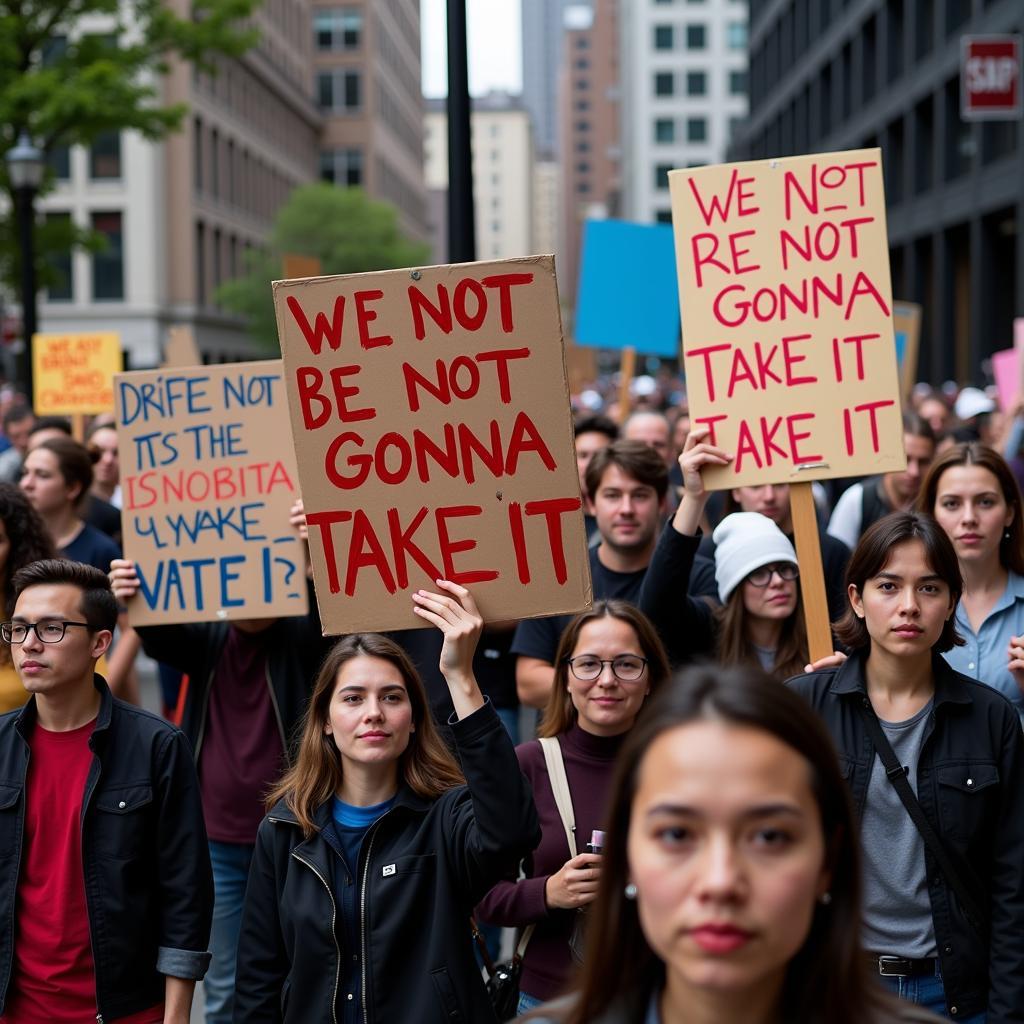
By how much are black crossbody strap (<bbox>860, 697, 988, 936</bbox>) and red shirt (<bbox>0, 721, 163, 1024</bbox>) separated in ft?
6.17

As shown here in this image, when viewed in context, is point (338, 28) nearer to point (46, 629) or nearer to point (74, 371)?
point (74, 371)

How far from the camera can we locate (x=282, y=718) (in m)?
5.11

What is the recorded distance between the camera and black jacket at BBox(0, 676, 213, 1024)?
3803 millimetres

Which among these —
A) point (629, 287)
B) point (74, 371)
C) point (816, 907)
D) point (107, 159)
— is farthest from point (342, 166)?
point (816, 907)

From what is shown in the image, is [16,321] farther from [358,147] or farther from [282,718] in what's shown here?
[358,147]

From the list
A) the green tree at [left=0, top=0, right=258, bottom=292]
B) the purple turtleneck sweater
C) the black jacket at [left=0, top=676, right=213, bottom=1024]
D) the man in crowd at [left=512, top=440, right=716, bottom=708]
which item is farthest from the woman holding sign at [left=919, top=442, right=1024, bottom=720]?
the green tree at [left=0, top=0, right=258, bottom=292]

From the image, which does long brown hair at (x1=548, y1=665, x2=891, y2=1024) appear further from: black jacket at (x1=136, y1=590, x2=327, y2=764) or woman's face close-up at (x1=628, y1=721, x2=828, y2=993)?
black jacket at (x1=136, y1=590, x2=327, y2=764)

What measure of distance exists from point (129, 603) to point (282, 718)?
65cm

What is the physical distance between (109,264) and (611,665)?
4742 cm

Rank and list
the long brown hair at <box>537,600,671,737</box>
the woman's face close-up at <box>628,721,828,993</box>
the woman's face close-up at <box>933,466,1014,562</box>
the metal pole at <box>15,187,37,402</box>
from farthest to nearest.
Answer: the metal pole at <box>15,187,37,402</box>
the woman's face close-up at <box>933,466,1014,562</box>
the long brown hair at <box>537,600,671,737</box>
the woman's face close-up at <box>628,721,828,993</box>

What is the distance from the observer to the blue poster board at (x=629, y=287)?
31.5 ft

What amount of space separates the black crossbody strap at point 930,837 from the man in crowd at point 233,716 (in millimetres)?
2057

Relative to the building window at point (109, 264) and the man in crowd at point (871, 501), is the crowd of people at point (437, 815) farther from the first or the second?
the building window at point (109, 264)

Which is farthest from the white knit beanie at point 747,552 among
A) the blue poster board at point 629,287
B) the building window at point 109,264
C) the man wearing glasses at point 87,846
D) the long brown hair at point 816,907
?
the building window at point 109,264
